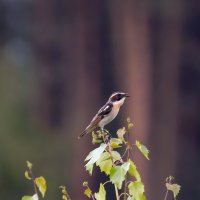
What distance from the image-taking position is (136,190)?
3.81 meters

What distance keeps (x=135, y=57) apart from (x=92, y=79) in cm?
82

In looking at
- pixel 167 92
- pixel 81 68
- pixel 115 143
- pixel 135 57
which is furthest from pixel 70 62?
pixel 115 143

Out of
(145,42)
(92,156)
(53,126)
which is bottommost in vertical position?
(53,126)

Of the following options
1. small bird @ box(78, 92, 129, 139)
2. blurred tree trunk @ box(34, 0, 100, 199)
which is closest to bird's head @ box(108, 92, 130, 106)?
small bird @ box(78, 92, 129, 139)

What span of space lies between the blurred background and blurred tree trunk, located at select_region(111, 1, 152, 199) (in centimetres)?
2

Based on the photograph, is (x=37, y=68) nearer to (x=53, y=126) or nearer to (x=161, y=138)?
(x=53, y=126)

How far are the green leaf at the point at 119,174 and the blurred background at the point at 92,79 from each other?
47.4 ft

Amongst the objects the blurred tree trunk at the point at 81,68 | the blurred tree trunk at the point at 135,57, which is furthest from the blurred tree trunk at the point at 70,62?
the blurred tree trunk at the point at 135,57

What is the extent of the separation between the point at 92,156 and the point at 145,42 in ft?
52.0

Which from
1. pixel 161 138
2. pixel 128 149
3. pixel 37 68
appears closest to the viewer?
pixel 128 149

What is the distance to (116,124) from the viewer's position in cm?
1816

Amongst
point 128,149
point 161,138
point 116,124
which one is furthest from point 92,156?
point 161,138

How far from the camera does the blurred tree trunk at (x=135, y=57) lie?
62.4ft

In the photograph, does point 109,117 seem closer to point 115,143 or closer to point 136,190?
point 115,143
